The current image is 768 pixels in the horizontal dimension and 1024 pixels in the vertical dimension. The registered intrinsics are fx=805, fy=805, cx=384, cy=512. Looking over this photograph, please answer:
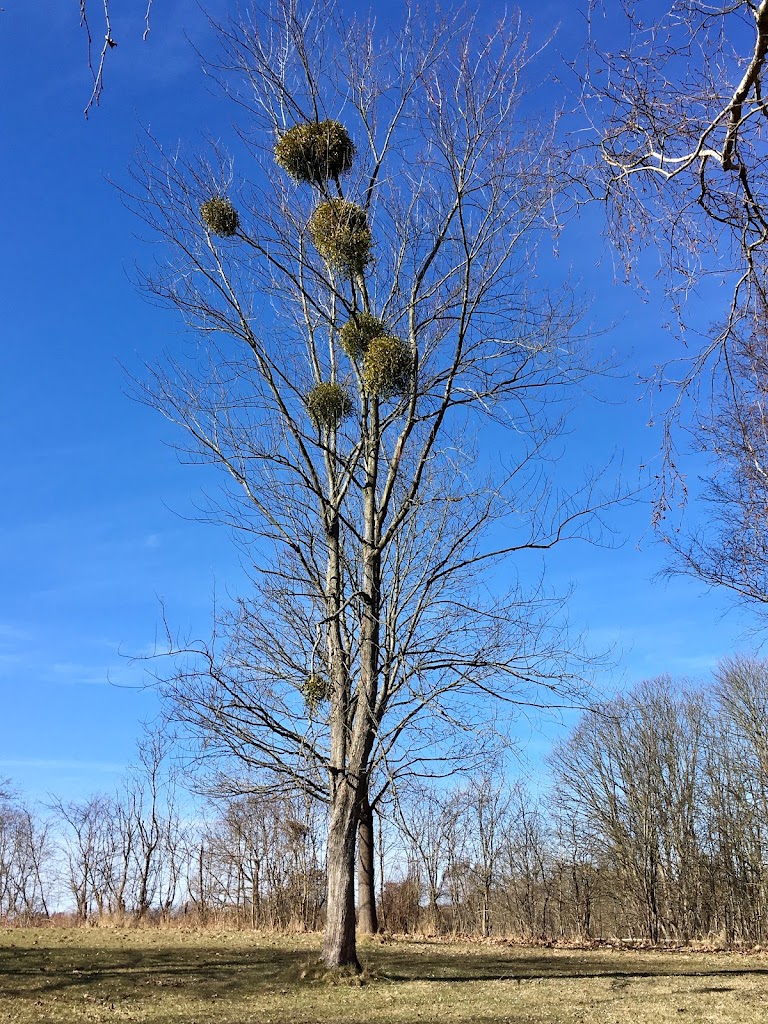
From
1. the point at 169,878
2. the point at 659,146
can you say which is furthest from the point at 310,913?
the point at 659,146

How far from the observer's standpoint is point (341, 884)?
878cm

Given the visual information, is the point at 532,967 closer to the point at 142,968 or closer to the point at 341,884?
the point at 341,884

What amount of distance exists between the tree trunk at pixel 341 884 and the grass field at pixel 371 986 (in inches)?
14.2

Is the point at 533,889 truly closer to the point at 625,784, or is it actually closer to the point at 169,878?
the point at 625,784

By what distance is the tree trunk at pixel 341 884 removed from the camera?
28.7 feet

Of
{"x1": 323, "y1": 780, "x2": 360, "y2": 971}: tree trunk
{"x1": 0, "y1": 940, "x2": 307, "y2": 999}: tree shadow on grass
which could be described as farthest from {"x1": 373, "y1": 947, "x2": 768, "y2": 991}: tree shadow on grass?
{"x1": 0, "y1": 940, "x2": 307, "y2": 999}: tree shadow on grass

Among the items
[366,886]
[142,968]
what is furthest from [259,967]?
[366,886]

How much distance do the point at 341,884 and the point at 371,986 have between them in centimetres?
102

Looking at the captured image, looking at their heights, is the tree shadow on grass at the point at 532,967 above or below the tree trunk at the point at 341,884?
below

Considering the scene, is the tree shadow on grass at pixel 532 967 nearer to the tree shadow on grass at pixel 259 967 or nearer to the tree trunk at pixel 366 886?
the tree shadow on grass at pixel 259 967

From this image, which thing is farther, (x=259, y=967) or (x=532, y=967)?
(x=532, y=967)

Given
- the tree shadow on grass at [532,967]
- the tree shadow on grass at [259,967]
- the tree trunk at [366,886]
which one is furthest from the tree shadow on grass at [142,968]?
the tree trunk at [366,886]

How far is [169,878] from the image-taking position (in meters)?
26.6

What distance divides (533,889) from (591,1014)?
19934 millimetres
